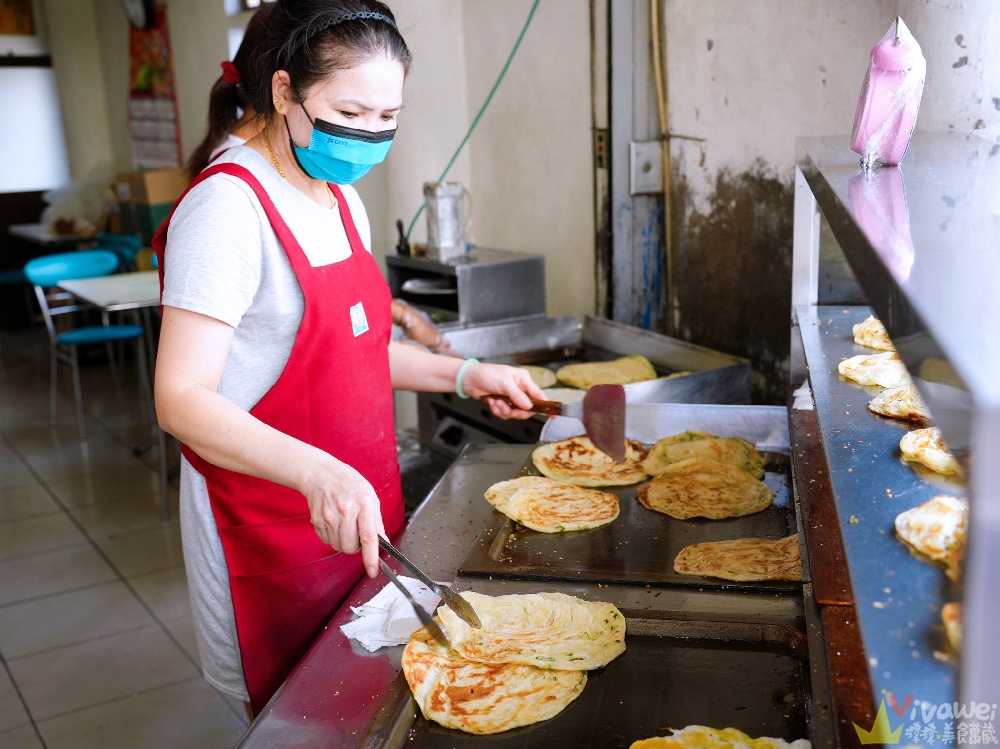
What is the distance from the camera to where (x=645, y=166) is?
330 centimetres

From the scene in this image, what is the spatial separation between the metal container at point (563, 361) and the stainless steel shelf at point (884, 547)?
1.05m

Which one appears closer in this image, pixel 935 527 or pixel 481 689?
pixel 935 527

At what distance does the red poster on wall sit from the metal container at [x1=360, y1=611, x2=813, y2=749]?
284 inches

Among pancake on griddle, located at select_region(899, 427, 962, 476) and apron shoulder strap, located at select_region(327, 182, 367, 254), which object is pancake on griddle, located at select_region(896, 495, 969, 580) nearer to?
pancake on griddle, located at select_region(899, 427, 962, 476)

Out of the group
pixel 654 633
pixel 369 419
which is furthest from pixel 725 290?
pixel 654 633

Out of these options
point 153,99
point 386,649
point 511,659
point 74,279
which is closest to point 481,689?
point 511,659

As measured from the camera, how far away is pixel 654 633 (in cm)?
140

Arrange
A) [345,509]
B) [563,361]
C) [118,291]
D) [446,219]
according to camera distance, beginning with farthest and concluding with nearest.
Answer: [118,291] → [446,219] → [563,361] → [345,509]

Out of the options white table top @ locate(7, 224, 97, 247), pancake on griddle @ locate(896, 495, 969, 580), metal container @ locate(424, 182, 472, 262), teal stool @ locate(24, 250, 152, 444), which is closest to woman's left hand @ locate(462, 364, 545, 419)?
pancake on griddle @ locate(896, 495, 969, 580)

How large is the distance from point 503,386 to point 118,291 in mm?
4008

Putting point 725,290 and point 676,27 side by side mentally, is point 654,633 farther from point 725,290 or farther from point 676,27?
point 676,27

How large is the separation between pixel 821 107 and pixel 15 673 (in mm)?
3347

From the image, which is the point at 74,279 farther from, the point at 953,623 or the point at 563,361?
the point at 953,623

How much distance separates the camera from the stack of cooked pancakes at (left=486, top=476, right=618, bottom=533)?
1783 millimetres
